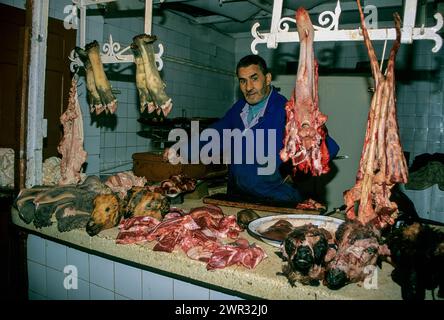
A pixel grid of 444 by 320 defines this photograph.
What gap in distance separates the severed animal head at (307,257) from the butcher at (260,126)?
2164 mm

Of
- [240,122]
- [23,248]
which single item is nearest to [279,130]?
[240,122]

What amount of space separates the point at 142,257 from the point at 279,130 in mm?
2521

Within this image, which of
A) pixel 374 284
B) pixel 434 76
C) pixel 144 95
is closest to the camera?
pixel 374 284

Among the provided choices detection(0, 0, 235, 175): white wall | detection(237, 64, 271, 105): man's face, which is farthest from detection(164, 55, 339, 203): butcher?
detection(0, 0, 235, 175): white wall

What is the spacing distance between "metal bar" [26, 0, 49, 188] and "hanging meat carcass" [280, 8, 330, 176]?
8.10ft

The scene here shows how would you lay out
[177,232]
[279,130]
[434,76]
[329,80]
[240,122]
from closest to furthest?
[177,232] → [279,130] → [240,122] → [434,76] → [329,80]

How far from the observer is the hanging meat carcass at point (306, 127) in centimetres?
246

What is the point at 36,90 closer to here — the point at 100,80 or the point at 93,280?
the point at 100,80

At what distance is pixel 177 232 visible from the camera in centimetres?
240

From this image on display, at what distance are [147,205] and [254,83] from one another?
85.6 inches

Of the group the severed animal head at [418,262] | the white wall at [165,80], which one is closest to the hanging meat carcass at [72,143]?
the white wall at [165,80]

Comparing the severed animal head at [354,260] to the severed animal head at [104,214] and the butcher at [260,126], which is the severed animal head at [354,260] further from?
the butcher at [260,126]

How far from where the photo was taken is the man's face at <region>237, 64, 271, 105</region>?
Answer: 4113mm
